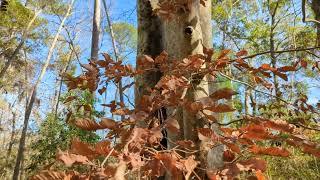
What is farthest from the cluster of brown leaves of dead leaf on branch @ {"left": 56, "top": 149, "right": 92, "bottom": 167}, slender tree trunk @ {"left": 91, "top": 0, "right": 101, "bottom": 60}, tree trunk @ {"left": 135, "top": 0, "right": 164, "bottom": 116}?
slender tree trunk @ {"left": 91, "top": 0, "right": 101, "bottom": 60}

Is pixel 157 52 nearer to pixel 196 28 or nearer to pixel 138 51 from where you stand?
pixel 138 51

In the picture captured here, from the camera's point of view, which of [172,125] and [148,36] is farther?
[148,36]

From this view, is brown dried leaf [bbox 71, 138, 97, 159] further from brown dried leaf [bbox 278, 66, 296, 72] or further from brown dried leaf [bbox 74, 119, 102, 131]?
brown dried leaf [bbox 278, 66, 296, 72]

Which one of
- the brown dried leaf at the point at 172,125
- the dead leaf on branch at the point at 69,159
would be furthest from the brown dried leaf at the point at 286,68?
the dead leaf on branch at the point at 69,159

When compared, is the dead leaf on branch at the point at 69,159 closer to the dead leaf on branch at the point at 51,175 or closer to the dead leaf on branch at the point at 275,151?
the dead leaf on branch at the point at 51,175

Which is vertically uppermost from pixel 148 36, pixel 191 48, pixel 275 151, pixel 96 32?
pixel 96 32

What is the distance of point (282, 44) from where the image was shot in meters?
14.9

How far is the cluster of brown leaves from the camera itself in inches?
22.3

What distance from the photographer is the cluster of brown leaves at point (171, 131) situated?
1.86 ft

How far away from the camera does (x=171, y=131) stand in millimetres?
728

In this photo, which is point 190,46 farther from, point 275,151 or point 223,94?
point 275,151

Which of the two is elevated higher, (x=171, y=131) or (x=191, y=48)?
(x=191, y=48)

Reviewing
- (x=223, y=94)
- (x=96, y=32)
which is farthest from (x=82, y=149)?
(x=96, y=32)

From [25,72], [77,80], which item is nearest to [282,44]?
[25,72]
